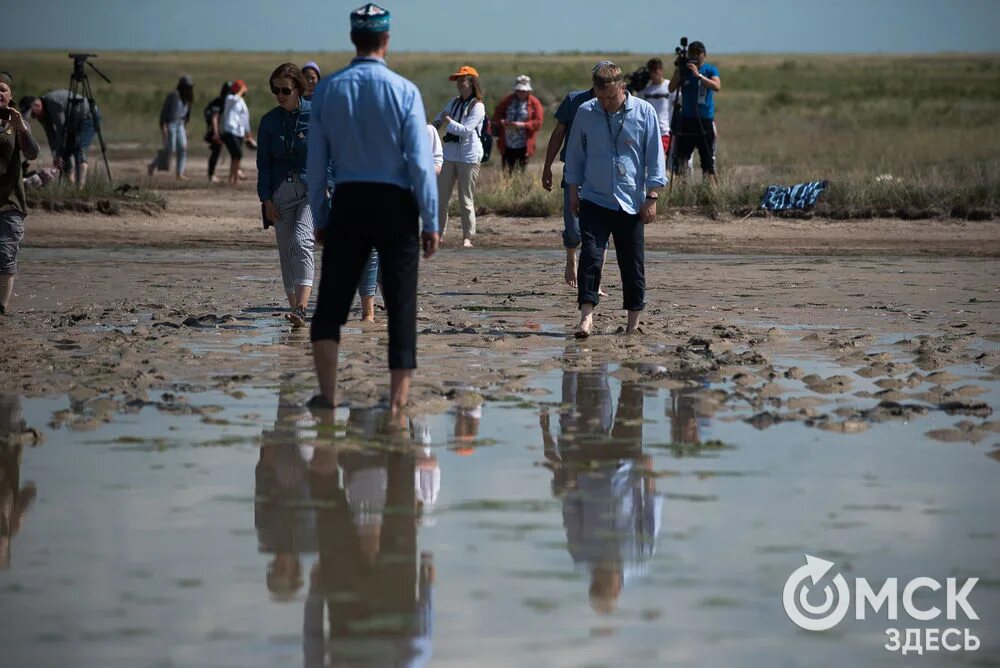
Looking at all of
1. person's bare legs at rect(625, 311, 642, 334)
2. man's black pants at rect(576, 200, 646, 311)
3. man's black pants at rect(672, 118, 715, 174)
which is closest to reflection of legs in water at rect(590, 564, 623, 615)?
man's black pants at rect(576, 200, 646, 311)

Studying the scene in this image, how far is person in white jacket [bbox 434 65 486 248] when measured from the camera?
15.0 meters

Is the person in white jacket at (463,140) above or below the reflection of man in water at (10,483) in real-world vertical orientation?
above

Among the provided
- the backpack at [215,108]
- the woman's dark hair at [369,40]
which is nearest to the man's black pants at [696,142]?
the backpack at [215,108]

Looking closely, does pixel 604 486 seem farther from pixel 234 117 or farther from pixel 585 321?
pixel 234 117

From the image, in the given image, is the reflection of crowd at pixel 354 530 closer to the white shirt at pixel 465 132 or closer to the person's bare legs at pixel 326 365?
the person's bare legs at pixel 326 365

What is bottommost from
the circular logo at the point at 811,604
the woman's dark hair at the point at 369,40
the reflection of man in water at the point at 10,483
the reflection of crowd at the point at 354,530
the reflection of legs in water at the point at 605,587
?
the reflection of man in water at the point at 10,483

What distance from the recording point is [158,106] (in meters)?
58.9

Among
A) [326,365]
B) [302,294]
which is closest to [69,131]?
[302,294]

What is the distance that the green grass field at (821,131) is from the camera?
2031cm

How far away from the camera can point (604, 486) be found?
6.35 metres

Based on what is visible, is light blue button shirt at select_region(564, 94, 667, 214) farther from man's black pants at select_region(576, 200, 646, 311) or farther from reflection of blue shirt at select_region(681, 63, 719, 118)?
reflection of blue shirt at select_region(681, 63, 719, 118)

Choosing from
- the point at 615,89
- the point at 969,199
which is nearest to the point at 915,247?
the point at 969,199

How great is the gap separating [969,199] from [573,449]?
47.2 ft

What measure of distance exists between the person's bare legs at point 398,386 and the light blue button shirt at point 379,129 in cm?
71
